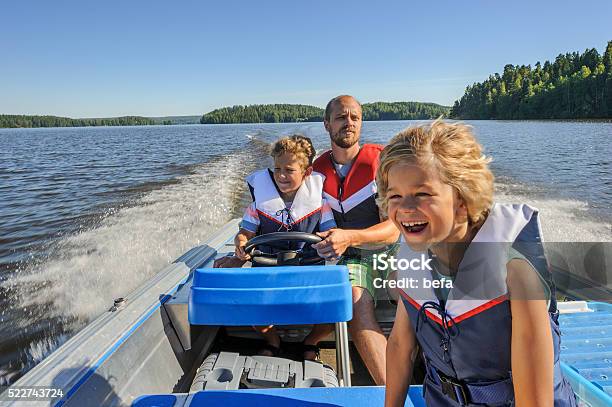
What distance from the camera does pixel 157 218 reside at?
575 centimetres

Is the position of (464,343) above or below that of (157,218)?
above

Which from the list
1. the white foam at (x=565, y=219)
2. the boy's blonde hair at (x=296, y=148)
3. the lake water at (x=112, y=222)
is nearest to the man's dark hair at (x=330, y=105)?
the boy's blonde hair at (x=296, y=148)

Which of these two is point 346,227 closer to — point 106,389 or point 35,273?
point 106,389

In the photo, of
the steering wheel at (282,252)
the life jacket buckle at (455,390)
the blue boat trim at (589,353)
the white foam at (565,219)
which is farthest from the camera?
the white foam at (565,219)

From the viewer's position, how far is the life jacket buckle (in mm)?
918

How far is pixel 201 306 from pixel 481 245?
3.78 ft

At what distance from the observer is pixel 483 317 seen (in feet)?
2.76

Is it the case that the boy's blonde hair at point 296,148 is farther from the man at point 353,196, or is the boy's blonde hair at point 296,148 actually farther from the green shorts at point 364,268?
the green shorts at point 364,268

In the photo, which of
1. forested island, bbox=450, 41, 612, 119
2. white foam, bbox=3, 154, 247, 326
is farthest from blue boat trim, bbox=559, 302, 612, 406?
forested island, bbox=450, 41, 612, 119

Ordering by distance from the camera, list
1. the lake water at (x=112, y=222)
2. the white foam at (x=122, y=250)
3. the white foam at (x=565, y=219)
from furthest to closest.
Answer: the white foam at (x=565, y=219) < the white foam at (x=122, y=250) < the lake water at (x=112, y=222)

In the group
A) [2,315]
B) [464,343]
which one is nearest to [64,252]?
[2,315]

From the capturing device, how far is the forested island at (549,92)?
45094 millimetres

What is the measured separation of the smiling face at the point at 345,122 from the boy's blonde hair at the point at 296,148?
0.33 meters

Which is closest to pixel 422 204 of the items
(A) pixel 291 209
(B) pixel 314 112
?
(A) pixel 291 209
